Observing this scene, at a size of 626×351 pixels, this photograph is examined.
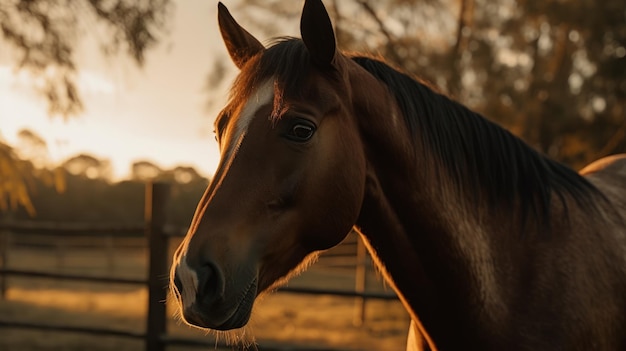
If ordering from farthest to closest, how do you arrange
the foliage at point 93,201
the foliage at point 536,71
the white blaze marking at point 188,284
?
the foliage at point 93,201 → the foliage at point 536,71 → the white blaze marking at point 188,284

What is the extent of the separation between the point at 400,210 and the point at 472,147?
345 millimetres

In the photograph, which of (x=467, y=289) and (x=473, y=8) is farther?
(x=473, y=8)

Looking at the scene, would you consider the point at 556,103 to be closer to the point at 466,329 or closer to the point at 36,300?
the point at 36,300

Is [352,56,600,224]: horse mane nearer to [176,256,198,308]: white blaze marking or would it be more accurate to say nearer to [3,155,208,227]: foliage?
[176,256,198,308]: white blaze marking

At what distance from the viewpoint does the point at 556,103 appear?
1191 centimetres

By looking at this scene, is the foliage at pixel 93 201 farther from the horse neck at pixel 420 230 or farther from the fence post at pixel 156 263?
the horse neck at pixel 420 230

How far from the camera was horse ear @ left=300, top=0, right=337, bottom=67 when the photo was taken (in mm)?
1712

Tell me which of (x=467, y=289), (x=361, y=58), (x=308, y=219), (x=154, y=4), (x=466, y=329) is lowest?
(x=466, y=329)

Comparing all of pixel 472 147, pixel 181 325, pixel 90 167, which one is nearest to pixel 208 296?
pixel 472 147

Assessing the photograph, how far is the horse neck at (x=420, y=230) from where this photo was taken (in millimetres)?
1915

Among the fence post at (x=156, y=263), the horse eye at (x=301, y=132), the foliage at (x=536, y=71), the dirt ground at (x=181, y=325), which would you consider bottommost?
the dirt ground at (x=181, y=325)

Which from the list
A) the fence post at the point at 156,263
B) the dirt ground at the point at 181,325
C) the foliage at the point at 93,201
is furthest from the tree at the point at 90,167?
the fence post at the point at 156,263

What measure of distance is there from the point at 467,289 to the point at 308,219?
0.55 metres

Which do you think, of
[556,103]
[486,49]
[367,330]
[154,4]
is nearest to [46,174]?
[154,4]
